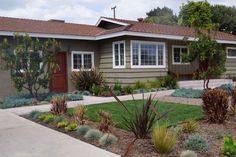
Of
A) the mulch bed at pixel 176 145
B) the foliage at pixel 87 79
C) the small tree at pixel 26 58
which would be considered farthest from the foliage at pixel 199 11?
the mulch bed at pixel 176 145

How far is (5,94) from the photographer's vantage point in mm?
14414

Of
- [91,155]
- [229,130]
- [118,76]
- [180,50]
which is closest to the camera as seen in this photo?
[91,155]

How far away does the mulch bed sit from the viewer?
4.83 m

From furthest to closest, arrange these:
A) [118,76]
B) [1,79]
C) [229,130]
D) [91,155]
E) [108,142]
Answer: [118,76] < [1,79] < [229,130] < [108,142] < [91,155]

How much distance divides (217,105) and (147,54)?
9.47 metres

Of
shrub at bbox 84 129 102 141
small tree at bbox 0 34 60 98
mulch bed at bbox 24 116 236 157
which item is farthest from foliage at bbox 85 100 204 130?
small tree at bbox 0 34 60 98

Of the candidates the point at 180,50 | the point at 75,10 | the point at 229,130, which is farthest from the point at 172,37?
the point at 75,10

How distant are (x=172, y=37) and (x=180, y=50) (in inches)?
100

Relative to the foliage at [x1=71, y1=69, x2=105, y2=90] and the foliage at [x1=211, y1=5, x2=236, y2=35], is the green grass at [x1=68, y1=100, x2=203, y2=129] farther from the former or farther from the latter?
the foliage at [x1=211, y1=5, x2=236, y2=35]

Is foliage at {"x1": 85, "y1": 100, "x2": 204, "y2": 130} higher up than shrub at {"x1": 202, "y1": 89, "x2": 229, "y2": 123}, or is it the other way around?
shrub at {"x1": 202, "y1": 89, "x2": 229, "y2": 123}

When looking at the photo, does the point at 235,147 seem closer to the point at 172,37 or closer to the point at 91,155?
the point at 91,155

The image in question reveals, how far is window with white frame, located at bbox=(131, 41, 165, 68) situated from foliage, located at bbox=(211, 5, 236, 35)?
23458mm

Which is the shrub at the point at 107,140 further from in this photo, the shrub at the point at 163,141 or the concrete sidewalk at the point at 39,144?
the shrub at the point at 163,141

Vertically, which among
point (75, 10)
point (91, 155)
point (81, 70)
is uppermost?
point (75, 10)
